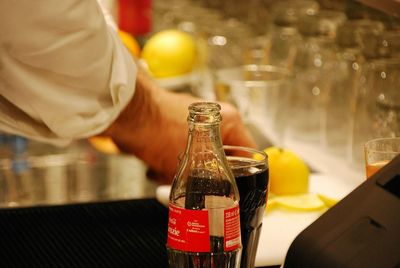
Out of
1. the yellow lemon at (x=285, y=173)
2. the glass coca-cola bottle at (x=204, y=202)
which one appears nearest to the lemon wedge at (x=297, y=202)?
the yellow lemon at (x=285, y=173)

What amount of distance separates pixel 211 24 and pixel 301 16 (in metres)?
0.49

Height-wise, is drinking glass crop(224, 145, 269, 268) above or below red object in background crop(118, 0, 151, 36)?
below

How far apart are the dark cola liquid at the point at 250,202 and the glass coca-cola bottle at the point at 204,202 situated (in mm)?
78

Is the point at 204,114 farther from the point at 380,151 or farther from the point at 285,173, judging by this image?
the point at 285,173

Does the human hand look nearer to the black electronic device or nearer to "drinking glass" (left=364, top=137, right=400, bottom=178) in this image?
"drinking glass" (left=364, top=137, right=400, bottom=178)

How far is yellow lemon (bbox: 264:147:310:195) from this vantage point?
154cm

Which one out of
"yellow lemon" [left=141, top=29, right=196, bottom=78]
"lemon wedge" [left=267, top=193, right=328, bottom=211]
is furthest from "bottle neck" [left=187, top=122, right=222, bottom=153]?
"yellow lemon" [left=141, top=29, right=196, bottom=78]

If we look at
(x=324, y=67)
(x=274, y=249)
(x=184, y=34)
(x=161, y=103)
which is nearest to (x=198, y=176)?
(x=274, y=249)

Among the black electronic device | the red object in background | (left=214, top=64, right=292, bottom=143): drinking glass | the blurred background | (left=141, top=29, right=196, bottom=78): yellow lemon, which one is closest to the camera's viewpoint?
the black electronic device

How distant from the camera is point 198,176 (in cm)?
100

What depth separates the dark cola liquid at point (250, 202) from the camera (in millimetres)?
1091

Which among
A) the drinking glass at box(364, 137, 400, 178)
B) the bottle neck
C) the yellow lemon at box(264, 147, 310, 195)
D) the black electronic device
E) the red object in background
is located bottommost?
the yellow lemon at box(264, 147, 310, 195)

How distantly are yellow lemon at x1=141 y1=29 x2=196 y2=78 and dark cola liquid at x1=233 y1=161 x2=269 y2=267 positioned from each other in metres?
1.44

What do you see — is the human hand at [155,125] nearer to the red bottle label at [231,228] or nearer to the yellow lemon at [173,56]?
the red bottle label at [231,228]
